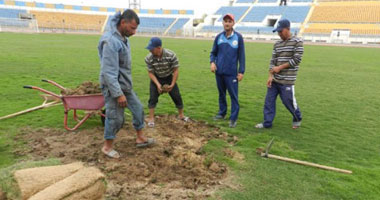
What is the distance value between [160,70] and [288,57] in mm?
2160

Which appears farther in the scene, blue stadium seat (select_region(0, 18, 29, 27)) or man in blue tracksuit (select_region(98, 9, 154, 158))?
blue stadium seat (select_region(0, 18, 29, 27))

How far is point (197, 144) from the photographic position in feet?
14.5

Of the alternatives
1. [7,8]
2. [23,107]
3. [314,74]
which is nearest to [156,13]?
[7,8]

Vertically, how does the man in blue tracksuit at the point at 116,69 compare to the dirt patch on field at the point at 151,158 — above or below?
above

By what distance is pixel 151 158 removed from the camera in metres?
3.81

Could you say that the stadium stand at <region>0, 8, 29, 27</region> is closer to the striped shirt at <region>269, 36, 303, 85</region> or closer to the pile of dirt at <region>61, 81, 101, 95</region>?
the pile of dirt at <region>61, 81, 101, 95</region>

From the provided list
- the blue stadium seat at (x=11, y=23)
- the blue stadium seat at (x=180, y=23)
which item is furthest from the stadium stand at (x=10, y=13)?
the blue stadium seat at (x=180, y=23)

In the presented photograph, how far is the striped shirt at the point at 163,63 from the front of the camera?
4.82m

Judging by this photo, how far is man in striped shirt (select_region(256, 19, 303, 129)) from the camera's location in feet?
15.5

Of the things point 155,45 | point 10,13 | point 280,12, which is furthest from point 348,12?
point 10,13

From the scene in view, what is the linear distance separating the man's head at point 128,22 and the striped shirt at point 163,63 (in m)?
1.38

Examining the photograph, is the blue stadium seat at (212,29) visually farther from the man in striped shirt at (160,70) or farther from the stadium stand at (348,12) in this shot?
the man in striped shirt at (160,70)

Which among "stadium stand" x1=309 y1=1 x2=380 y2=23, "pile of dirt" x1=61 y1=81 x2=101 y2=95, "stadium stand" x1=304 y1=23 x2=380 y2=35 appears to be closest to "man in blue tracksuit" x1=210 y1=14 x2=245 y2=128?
"pile of dirt" x1=61 y1=81 x2=101 y2=95

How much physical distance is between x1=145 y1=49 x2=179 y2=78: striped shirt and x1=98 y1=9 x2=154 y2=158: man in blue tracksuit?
1187 mm
